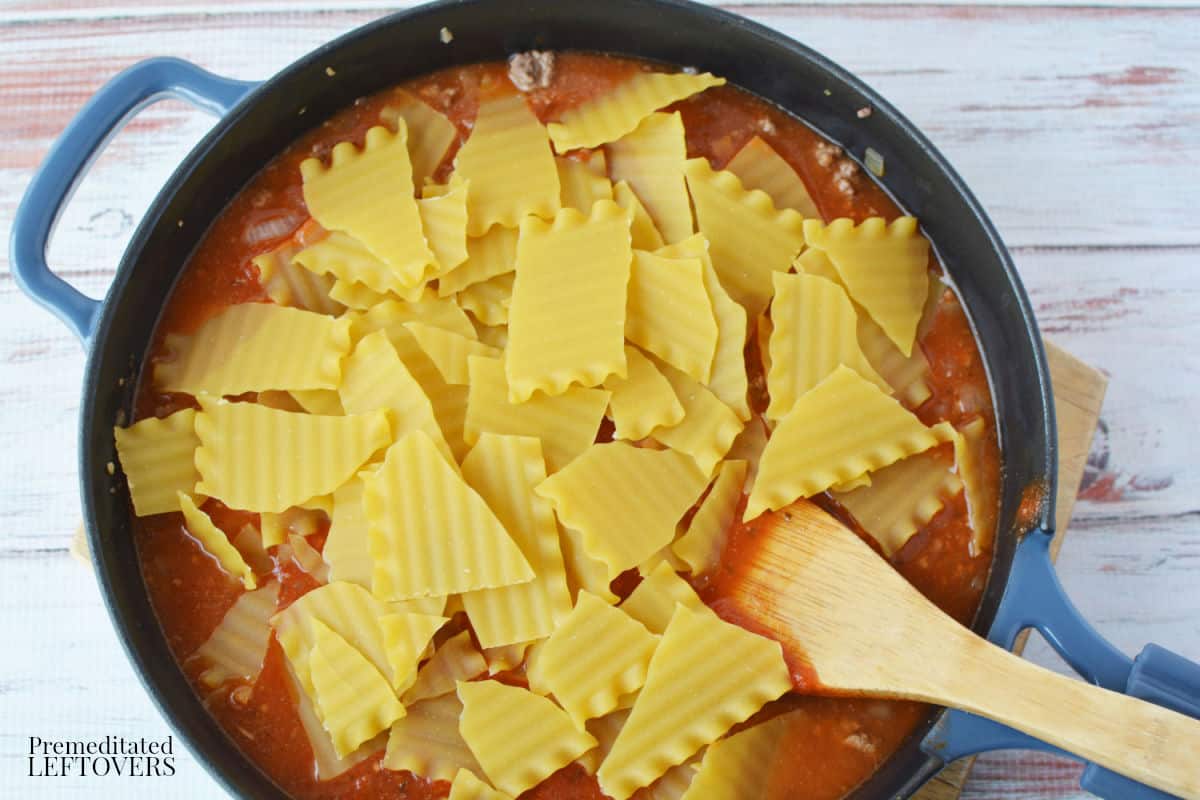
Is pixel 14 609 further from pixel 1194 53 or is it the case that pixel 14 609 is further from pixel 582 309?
pixel 1194 53

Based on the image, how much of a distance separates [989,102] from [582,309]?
1073mm

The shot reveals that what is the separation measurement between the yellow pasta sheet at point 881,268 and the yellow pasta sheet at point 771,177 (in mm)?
62

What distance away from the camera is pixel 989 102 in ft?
7.37

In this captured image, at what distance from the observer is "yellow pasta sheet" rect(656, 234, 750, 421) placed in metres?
1.76

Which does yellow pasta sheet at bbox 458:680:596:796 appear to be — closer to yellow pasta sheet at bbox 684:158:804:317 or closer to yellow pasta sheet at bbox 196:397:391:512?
yellow pasta sheet at bbox 196:397:391:512

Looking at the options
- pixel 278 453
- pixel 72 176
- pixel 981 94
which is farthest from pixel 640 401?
pixel 981 94

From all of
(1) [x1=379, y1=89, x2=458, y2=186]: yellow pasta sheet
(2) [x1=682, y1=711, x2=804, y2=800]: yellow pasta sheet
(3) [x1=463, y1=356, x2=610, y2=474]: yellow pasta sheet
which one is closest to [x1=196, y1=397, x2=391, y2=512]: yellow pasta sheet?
(3) [x1=463, y1=356, x2=610, y2=474]: yellow pasta sheet

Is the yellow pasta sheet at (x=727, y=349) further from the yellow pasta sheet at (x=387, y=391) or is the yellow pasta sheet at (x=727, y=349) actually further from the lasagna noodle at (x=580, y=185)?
the yellow pasta sheet at (x=387, y=391)

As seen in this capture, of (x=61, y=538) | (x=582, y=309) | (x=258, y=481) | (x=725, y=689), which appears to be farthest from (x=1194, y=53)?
(x=61, y=538)

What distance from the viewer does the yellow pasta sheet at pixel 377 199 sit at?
70.1 inches

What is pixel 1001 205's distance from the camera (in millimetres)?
2217

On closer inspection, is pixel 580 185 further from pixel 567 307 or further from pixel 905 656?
pixel 905 656

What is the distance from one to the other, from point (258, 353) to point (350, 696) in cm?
56

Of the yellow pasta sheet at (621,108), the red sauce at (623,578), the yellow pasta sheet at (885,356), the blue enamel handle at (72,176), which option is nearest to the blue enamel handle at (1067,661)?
the red sauce at (623,578)
